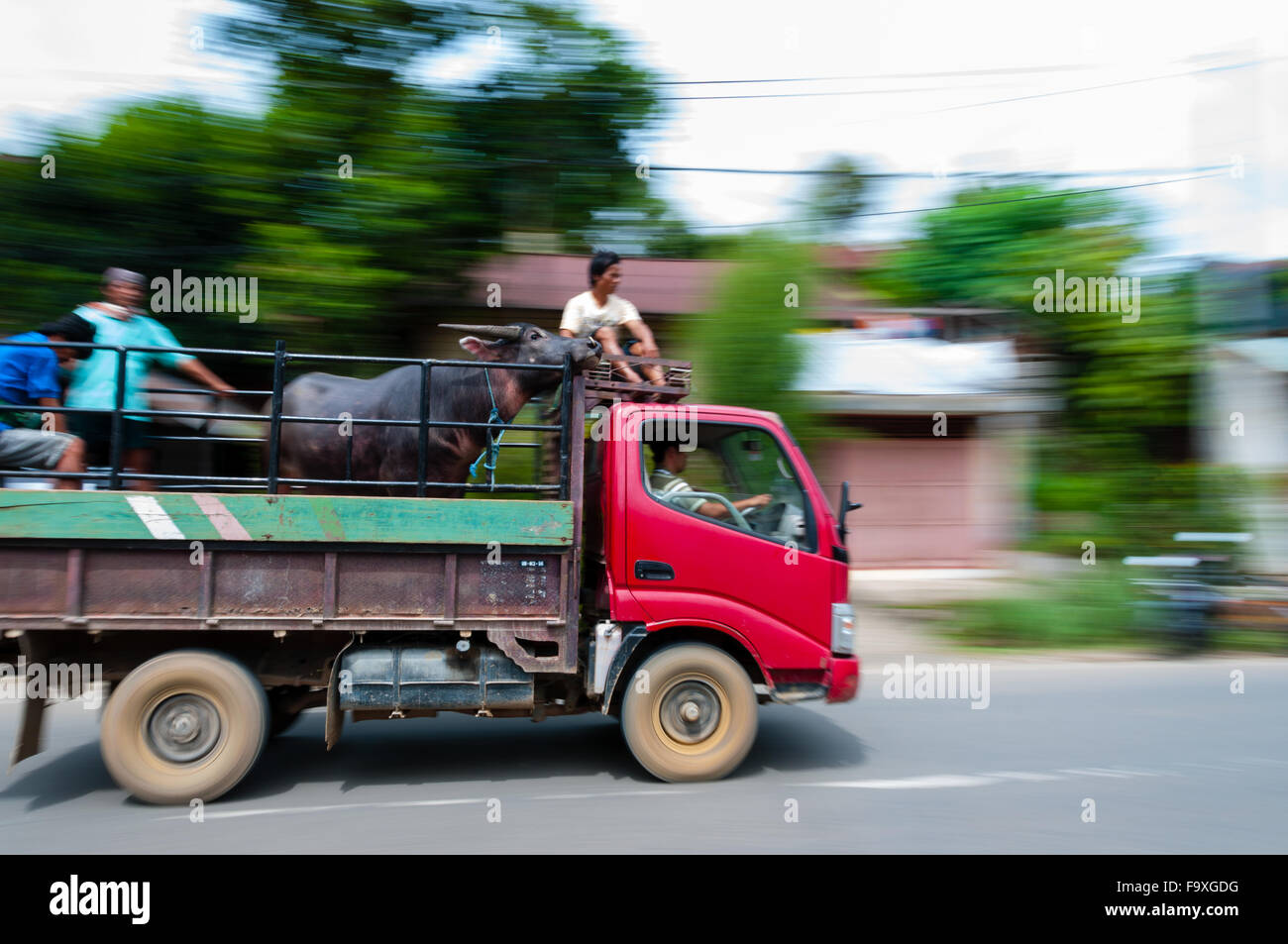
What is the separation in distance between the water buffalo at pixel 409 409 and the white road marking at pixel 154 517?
970mm

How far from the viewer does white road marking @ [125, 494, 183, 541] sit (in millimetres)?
4391

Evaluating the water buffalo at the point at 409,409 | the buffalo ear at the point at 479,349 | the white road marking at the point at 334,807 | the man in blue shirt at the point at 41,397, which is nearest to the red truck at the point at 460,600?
the white road marking at the point at 334,807

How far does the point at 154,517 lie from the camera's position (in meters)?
4.41

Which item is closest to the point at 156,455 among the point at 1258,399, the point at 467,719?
the point at 467,719

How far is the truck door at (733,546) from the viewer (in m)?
5.01

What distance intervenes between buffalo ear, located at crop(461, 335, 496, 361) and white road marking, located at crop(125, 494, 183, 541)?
1.78m

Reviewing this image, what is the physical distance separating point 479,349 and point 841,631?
2.54 m

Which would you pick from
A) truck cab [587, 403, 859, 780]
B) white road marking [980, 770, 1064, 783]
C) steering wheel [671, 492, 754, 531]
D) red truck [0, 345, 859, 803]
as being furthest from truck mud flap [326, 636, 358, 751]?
white road marking [980, 770, 1064, 783]

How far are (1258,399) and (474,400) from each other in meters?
13.2

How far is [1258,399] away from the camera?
1416 cm

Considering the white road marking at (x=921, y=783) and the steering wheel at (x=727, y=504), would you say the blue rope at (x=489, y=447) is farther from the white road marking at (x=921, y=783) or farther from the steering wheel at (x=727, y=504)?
the white road marking at (x=921, y=783)

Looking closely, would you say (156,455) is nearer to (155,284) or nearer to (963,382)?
(155,284)

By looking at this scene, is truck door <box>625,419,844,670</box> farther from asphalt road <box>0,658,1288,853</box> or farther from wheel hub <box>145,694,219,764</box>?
Result: wheel hub <box>145,694,219,764</box>

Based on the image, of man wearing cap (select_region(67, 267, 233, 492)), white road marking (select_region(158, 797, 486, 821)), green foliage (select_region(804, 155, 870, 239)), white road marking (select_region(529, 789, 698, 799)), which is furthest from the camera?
green foliage (select_region(804, 155, 870, 239))
